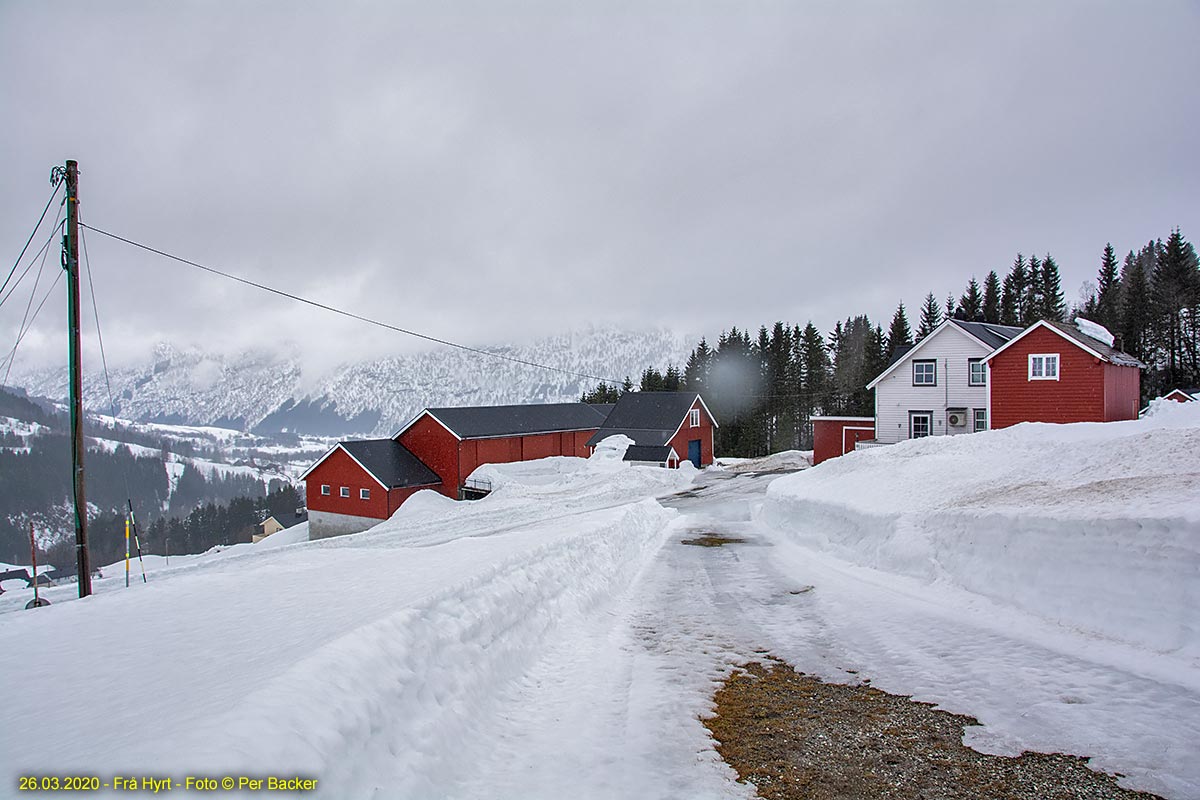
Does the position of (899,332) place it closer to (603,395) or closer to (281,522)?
(603,395)

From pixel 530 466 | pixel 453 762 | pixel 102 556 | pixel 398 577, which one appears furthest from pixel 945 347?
pixel 102 556

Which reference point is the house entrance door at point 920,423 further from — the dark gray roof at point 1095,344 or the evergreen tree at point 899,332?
the evergreen tree at point 899,332

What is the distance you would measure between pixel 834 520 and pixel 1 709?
14740 mm

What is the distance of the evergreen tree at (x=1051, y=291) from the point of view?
72438 mm

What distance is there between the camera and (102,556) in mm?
104688

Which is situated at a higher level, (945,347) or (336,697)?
(945,347)

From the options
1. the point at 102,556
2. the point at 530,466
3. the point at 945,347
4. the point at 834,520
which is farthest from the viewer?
the point at 102,556

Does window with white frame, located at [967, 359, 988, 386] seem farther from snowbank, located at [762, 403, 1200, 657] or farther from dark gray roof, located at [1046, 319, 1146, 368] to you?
snowbank, located at [762, 403, 1200, 657]

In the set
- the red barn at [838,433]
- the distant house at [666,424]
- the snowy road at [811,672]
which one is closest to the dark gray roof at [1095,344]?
the red barn at [838,433]

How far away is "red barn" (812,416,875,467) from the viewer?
135 feet

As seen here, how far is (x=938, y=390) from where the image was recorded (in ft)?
116

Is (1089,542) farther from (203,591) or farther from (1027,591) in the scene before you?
(203,591)

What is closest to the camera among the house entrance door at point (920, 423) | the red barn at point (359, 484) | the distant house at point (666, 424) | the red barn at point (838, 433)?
the house entrance door at point (920, 423)

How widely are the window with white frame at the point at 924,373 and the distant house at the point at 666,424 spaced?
19.1 meters
